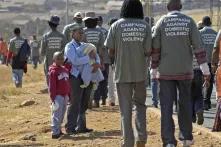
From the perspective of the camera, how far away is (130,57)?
9852mm

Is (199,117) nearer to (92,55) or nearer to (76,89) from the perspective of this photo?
(92,55)

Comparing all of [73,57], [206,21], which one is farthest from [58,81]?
[206,21]

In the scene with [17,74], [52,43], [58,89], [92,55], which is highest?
[92,55]

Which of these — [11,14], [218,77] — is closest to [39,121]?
[218,77]

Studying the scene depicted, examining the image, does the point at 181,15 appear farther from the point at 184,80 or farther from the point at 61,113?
the point at 61,113

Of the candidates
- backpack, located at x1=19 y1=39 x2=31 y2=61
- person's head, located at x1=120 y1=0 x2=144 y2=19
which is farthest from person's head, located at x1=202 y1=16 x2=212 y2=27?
backpack, located at x1=19 y1=39 x2=31 y2=61

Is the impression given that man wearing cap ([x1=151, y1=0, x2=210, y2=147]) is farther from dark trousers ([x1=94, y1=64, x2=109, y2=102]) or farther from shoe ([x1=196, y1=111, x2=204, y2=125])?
dark trousers ([x1=94, y1=64, x2=109, y2=102])

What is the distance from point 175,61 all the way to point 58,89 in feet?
9.84

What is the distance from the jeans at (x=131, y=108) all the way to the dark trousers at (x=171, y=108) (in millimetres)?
301

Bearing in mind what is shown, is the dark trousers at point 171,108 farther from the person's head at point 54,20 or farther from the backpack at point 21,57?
the backpack at point 21,57

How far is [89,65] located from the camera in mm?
12266

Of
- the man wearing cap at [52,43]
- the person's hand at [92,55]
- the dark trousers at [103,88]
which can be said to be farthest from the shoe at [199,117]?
the dark trousers at [103,88]

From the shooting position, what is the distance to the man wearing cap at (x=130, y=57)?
9.80 m

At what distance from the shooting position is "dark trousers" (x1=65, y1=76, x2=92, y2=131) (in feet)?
39.8
